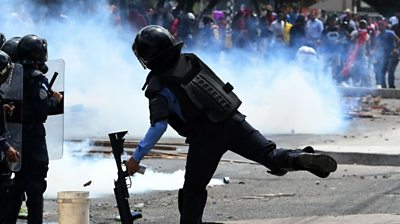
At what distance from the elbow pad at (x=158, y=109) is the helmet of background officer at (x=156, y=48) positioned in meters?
0.27

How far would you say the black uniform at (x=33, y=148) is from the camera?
8.34 meters

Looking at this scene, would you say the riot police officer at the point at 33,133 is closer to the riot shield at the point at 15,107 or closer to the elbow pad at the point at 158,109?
the riot shield at the point at 15,107

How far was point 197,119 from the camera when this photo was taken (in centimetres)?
745

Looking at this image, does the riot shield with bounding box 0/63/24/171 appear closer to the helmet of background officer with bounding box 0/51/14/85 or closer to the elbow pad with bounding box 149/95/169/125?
the helmet of background officer with bounding box 0/51/14/85

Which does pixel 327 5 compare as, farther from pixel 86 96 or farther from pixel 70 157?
pixel 70 157

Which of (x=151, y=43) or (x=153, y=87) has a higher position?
(x=151, y=43)

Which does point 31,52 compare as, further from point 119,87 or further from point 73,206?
point 119,87

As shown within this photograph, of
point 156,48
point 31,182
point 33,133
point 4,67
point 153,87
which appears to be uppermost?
point 156,48

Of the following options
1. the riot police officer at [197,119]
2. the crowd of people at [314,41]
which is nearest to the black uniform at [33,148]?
the riot police officer at [197,119]

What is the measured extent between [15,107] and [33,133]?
1.02 ft

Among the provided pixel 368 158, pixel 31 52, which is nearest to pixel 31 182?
pixel 31 52

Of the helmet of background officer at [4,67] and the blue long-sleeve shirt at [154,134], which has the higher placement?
the helmet of background officer at [4,67]

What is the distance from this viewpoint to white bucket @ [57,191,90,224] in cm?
832

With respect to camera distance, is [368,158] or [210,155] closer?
[210,155]
